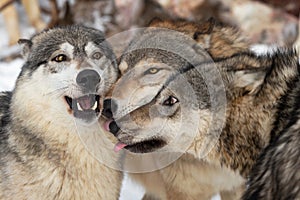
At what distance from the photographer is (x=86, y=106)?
15.3 ft

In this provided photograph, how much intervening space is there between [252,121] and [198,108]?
0.40 m

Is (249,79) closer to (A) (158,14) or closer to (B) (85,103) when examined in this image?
(B) (85,103)

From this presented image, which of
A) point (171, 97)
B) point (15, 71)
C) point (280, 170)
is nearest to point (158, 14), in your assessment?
point (15, 71)

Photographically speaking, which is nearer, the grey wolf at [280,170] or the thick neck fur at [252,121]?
the grey wolf at [280,170]

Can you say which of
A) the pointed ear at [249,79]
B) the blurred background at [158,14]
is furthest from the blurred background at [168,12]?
the pointed ear at [249,79]

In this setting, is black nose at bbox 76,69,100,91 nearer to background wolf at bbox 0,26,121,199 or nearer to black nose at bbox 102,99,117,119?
background wolf at bbox 0,26,121,199

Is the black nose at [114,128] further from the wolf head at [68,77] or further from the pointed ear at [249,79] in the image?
the pointed ear at [249,79]

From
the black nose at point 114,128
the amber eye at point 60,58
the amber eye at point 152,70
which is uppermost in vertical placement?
the amber eye at point 60,58

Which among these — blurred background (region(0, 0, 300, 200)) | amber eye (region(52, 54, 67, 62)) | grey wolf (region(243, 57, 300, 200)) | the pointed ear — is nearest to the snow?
blurred background (region(0, 0, 300, 200))

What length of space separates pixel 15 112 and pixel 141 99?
3.24ft

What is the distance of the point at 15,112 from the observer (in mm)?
4844

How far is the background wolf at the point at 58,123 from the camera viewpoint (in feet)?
15.4

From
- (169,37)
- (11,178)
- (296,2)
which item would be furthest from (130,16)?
(11,178)

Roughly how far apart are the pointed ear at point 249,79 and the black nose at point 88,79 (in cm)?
101
